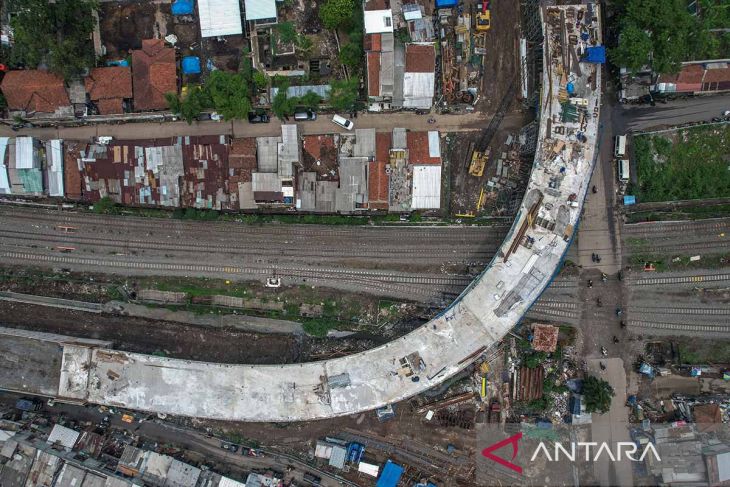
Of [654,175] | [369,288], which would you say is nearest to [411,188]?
[369,288]

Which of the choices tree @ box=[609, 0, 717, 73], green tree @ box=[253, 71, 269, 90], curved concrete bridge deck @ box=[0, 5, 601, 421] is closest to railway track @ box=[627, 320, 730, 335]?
curved concrete bridge deck @ box=[0, 5, 601, 421]

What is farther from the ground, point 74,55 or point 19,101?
point 74,55

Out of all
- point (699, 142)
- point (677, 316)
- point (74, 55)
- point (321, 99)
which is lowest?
point (677, 316)

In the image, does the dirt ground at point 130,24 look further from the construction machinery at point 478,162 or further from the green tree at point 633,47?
the green tree at point 633,47

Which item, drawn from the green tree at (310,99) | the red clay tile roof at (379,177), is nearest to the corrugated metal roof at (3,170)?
the green tree at (310,99)

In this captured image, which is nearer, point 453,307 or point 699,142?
point 453,307

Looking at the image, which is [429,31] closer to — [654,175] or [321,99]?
[321,99]

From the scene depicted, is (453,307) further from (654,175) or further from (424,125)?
(654,175)

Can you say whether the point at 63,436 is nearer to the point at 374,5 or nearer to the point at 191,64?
the point at 191,64
